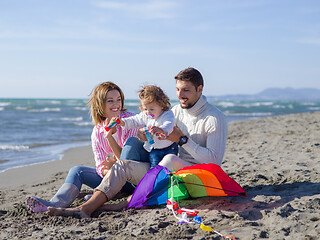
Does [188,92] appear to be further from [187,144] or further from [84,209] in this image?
[84,209]

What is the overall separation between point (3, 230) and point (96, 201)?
33.5 inches

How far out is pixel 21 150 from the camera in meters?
8.30

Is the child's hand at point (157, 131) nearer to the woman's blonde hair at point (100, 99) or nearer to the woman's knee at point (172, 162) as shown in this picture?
the woman's knee at point (172, 162)

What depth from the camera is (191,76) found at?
3.58 m

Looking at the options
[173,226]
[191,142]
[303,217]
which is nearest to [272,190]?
[303,217]

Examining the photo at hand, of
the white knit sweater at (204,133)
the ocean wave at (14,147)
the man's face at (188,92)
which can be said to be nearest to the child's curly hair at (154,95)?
the man's face at (188,92)

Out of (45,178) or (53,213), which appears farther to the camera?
(45,178)

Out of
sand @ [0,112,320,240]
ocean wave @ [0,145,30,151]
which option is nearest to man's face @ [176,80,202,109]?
sand @ [0,112,320,240]

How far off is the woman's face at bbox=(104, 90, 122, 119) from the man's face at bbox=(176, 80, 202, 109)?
679 millimetres

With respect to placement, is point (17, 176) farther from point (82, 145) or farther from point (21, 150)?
point (82, 145)

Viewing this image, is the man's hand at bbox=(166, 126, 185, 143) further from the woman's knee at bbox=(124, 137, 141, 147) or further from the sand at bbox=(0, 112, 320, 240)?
the sand at bbox=(0, 112, 320, 240)

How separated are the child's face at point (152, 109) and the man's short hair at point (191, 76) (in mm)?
384

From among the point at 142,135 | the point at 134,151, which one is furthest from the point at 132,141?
the point at 142,135

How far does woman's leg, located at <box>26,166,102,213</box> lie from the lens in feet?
11.0
